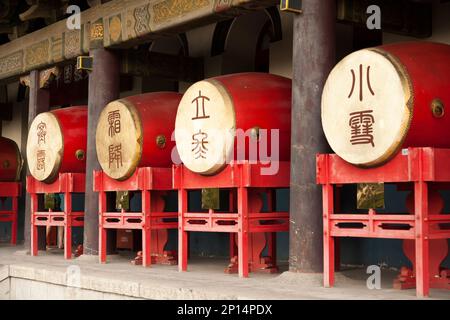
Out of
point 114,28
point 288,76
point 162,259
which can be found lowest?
point 162,259

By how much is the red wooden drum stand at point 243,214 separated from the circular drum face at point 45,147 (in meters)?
2.47

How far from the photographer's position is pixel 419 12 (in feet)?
23.2

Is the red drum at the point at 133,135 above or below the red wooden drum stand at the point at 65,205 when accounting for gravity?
above

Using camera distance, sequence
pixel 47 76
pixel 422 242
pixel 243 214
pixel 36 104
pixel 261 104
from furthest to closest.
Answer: pixel 36 104, pixel 47 76, pixel 261 104, pixel 243 214, pixel 422 242

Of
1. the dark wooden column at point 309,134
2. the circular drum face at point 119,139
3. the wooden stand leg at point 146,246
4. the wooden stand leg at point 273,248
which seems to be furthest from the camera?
the circular drum face at point 119,139

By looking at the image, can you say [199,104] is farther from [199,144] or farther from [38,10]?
[38,10]

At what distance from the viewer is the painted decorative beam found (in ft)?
23.9

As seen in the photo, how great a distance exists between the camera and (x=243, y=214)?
6.54 meters

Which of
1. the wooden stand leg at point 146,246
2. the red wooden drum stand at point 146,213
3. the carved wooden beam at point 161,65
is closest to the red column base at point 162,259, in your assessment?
the red wooden drum stand at point 146,213

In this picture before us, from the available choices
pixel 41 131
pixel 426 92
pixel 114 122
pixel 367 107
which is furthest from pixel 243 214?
pixel 41 131

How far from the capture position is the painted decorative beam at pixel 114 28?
7293 millimetres

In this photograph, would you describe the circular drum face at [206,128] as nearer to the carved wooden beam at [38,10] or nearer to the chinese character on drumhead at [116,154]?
the chinese character on drumhead at [116,154]

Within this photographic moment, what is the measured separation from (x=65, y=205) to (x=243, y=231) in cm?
318
